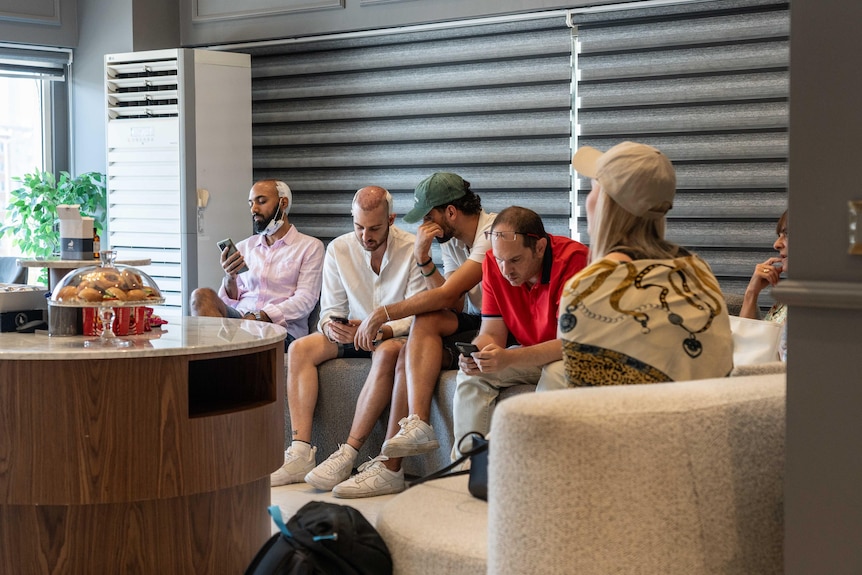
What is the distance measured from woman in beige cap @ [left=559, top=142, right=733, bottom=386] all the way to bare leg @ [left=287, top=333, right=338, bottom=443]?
247cm

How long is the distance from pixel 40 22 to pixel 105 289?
424 cm

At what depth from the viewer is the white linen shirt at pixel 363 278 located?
4.58 m

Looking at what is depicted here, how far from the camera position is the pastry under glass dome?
313 cm

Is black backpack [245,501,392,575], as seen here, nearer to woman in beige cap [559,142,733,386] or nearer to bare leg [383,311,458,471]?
woman in beige cap [559,142,733,386]

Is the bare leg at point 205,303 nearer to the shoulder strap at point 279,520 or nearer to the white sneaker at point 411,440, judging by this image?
the white sneaker at point 411,440

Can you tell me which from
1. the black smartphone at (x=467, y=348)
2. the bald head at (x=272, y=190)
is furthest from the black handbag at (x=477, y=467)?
the bald head at (x=272, y=190)

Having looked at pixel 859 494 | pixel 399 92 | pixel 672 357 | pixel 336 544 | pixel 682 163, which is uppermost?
pixel 399 92

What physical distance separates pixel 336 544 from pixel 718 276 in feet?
11.8

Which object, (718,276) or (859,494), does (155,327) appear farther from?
(718,276)

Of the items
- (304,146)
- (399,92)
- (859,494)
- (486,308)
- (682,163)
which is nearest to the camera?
(859,494)

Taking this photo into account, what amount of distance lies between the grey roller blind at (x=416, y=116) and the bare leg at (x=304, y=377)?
60.8 inches

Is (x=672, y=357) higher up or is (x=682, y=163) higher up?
(x=682, y=163)

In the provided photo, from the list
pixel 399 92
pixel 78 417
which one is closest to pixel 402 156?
pixel 399 92

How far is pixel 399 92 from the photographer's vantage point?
6027 mm
